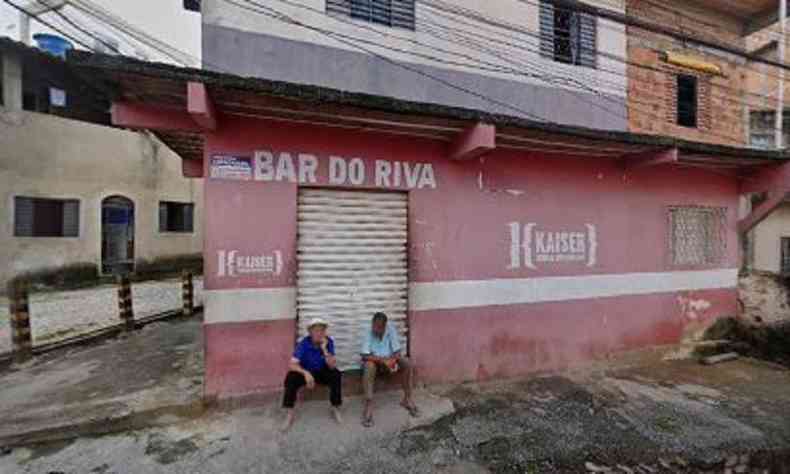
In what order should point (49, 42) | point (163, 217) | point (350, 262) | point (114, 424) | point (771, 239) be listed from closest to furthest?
point (114, 424)
point (350, 262)
point (771, 239)
point (49, 42)
point (163, 217)

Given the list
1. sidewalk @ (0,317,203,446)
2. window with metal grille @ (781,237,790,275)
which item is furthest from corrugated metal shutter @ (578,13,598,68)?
window with metal grille @ (781,237,790,275)

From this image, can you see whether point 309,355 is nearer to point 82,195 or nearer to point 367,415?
point 367,415

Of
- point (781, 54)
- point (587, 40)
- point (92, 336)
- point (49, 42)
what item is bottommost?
point (92, 336)

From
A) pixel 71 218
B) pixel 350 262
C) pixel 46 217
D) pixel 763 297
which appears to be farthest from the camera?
pixel 71 218

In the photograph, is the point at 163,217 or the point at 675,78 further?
the point at 163,217

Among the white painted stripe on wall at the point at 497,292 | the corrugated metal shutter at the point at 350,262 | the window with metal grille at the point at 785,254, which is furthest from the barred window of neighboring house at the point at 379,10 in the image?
the window with metal grille at the point at 785,254

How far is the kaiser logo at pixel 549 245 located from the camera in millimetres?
5125

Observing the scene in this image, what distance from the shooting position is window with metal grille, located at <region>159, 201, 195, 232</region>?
47.3ft

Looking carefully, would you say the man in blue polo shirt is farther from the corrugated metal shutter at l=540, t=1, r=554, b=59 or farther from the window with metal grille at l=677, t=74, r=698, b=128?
the window with metal grille at l=677, t=74, r=698, b=128

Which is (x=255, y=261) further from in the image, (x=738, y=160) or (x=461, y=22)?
(x=738, y=160)

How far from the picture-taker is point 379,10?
664 centimetres

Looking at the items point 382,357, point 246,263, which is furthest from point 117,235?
point 382,357

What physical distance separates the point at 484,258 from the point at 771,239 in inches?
486

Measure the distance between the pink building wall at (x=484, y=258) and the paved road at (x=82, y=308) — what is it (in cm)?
493
